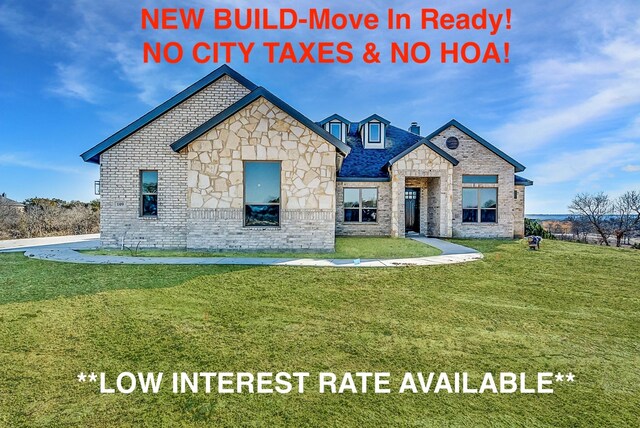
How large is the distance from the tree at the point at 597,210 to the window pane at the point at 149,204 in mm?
38652

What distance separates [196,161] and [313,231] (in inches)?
180

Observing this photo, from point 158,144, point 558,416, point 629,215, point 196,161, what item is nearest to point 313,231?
point 196,161

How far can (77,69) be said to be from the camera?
12.8m

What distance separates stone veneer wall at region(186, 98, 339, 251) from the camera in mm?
10914

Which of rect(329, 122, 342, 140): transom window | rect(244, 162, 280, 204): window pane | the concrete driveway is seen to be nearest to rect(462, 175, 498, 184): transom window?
rect(329, 122, 342, 140): transom window

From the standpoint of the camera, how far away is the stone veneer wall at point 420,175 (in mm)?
16266

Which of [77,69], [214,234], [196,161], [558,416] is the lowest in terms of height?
[558,416]

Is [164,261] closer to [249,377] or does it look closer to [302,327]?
[302,327]

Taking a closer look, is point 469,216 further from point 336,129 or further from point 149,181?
point 149,181

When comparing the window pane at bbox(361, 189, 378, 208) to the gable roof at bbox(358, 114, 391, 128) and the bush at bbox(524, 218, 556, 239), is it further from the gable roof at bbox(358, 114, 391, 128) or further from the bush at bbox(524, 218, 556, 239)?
the bush at bbox(524, 218, 556, 239)

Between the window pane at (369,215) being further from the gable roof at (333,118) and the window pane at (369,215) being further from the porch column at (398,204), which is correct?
the gable roof at (333,118)

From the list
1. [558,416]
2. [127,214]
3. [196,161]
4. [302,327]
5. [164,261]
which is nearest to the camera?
[558,416]

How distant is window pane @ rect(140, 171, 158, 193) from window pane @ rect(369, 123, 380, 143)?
1255 centimetres

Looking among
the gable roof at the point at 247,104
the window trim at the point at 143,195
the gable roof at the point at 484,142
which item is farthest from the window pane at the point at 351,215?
the window trim at the point at 143,195
